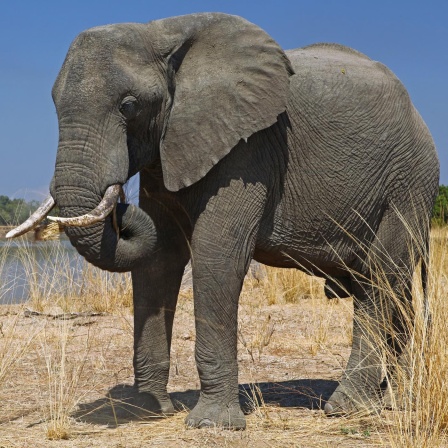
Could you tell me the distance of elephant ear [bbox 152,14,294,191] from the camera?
219 inches

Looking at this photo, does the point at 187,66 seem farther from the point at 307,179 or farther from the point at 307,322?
the point at 307,322

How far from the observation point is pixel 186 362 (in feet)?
27.2

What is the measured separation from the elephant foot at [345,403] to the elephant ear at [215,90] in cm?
183

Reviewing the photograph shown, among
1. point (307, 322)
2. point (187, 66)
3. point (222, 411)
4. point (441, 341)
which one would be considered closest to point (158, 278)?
point (222, 411)

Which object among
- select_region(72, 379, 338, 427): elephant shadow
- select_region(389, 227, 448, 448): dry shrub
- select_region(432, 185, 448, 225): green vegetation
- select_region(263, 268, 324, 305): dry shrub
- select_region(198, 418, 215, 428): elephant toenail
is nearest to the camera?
select_region(389, 227, 448, 448): dry shrub

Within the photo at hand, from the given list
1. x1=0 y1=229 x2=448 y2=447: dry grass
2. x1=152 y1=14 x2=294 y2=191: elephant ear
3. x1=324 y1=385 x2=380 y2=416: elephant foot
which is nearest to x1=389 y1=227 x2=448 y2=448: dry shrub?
x1=0 y1=229 x2=448 y2=447: dry grass

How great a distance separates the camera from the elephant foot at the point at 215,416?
570 cm

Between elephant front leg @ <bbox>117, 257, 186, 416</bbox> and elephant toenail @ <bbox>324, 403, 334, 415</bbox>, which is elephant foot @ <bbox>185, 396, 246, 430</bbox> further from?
elephant toenail @ <bbox>324, 403, 334, 415</bbox>

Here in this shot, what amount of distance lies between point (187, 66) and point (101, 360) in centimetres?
324

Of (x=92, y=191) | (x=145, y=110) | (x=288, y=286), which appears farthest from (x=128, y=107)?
(x=288, y=286)

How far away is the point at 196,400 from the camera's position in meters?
6.79

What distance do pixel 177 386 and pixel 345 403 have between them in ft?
5.04

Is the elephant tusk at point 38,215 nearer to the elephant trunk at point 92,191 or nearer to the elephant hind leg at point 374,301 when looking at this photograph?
the elephant trunk at point 92,191

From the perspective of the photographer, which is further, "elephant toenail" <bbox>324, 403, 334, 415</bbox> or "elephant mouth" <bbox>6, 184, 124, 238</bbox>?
"elephant toenail" <bbox>324, 403, 334, 415</bbox>
